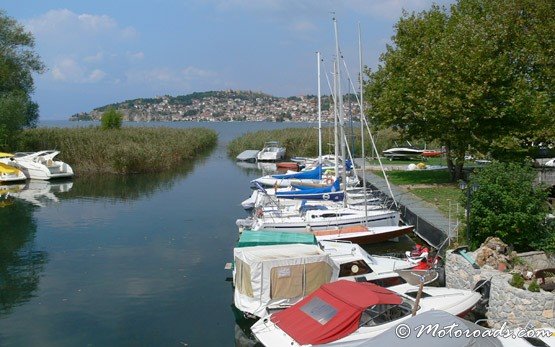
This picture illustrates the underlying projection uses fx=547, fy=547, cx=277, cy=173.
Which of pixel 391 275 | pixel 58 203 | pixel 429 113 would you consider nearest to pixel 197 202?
pixel 58 203

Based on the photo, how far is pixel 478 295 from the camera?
1293 centimetres

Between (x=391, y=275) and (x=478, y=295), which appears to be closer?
(x=478, y=295)

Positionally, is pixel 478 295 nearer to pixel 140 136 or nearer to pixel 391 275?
pixel 391 275

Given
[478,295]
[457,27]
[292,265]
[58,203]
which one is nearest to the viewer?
[478,295]

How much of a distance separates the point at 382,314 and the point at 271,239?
620 cm

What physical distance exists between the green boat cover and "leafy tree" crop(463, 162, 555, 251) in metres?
5.07

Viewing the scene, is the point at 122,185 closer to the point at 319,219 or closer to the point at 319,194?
the point at 319,194

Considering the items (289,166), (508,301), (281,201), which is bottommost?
(508,301)

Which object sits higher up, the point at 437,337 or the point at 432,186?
the point at 437,337

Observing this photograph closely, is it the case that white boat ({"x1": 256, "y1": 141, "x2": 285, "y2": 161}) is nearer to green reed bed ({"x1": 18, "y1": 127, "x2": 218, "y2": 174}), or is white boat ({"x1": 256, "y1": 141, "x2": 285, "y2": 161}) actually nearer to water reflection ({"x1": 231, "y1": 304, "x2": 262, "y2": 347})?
green reed bed ({"x1": 18, "y1": 127, "x2": 218, "y2": 174})

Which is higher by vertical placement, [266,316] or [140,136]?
[140,136]

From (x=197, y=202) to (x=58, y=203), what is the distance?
27.5ft

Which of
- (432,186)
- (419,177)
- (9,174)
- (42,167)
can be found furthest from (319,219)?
(9,174)

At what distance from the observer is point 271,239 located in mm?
17031
